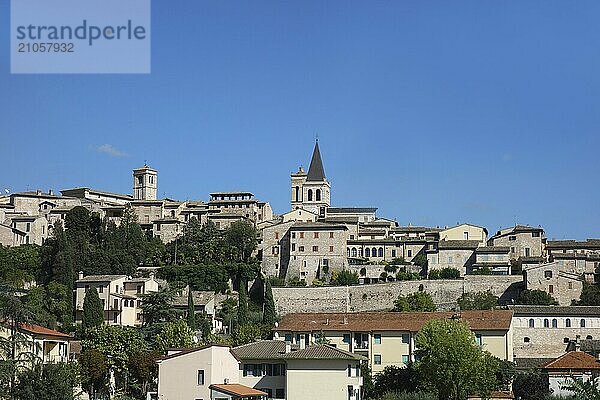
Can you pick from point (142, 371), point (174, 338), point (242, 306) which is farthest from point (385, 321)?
point (242, 306)

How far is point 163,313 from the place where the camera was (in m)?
64.0

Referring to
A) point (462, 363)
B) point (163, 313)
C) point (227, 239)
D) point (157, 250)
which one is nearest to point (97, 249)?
point (157, 250)

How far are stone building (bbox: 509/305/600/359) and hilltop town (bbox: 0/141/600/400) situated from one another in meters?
0.10

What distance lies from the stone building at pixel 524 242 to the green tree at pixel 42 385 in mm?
51329

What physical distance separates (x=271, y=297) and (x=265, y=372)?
2617 cm

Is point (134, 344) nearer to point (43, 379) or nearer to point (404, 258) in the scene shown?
point (43, 379)

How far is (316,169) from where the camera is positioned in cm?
10912

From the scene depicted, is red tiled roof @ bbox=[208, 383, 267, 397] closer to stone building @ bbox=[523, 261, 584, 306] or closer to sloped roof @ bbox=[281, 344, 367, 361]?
sloped roof @ bbox=[281, 344, 367, 361]

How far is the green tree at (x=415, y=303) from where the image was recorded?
6796cm

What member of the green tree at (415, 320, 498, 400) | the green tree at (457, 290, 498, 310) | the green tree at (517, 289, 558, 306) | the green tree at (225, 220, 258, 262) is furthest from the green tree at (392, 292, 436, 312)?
the green tree at (415, 320, 498, 400)

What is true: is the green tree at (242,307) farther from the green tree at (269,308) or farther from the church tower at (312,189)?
the church tower at (312,189)

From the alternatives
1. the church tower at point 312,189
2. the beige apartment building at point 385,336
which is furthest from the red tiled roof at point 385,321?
the church tower at point 312,189

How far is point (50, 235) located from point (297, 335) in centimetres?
3869

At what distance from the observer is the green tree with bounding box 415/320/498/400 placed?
4366 centimetres
